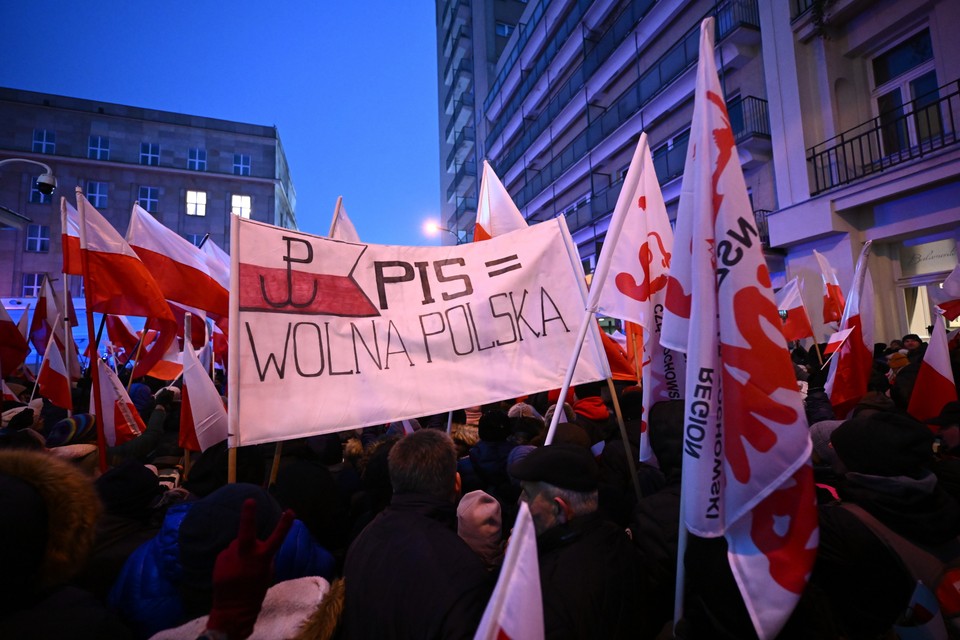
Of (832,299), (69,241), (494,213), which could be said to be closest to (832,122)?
(832,299)

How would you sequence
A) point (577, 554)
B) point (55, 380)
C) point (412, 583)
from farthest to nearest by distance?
1. point (55, 380)
2. point (577, 554)
3. point (412, 583)

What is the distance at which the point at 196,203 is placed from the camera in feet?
117

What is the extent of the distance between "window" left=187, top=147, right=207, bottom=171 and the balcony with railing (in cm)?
3765

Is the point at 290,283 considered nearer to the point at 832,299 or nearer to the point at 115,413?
the point at 115,413

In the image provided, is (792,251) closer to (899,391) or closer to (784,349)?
(899,391)

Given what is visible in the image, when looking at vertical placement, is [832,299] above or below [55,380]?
above

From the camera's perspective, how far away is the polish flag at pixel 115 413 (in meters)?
4.53

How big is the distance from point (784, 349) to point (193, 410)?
4.08m

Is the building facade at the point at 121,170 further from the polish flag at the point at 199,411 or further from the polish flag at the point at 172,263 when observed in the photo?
the polish flag at the point at 199,411

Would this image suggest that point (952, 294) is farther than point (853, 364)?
Yes

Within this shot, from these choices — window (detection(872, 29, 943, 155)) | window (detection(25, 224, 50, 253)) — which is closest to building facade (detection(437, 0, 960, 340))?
window (detection(872, 29, 943, 155))

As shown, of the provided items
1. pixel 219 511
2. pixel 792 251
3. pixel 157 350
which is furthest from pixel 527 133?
pixel 219 511

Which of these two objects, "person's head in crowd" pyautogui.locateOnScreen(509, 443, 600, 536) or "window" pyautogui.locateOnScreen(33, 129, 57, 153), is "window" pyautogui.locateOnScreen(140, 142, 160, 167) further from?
"person's head in crowd" pyautogui.locateOnScreen(509, 443, 600, 536)

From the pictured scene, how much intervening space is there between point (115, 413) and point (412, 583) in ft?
14.6
